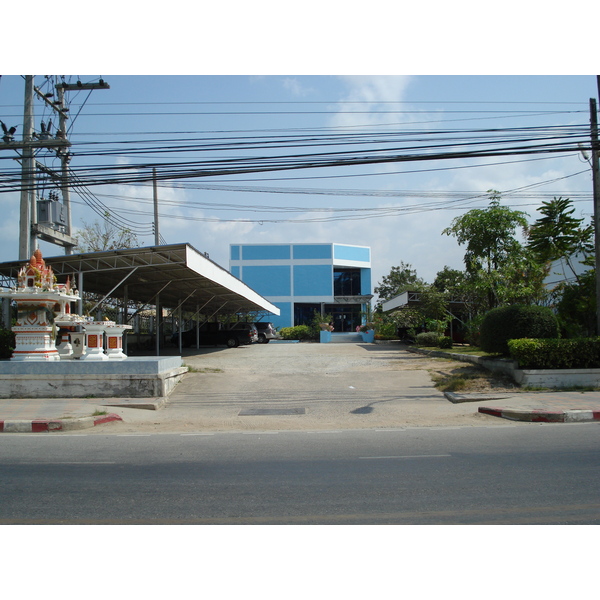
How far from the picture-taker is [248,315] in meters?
50.6

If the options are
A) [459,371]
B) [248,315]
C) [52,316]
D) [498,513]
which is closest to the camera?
[498,513]

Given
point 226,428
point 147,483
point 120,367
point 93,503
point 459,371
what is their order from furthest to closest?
1. point 459,371
2. point 120,367
3. point 226,428
4. point 147,483
5. point 93,503

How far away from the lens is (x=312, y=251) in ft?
178

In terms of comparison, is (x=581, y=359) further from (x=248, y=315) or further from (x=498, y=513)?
(x=248, y=315)

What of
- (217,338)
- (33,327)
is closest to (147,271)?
(33,327)

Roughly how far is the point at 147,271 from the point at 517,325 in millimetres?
13235

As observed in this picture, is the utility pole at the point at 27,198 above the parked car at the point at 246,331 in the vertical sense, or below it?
above

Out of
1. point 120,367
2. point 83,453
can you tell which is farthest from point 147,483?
point 120,367

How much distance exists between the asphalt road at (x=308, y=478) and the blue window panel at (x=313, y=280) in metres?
45.2

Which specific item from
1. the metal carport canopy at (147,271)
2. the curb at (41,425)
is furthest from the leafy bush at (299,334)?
the curb at (41,425)

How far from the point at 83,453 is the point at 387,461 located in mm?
4534

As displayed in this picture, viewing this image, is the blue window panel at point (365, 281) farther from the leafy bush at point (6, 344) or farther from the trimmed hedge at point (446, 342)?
the leafy bush at point (6, 344)

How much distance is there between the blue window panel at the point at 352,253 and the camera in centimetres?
5497

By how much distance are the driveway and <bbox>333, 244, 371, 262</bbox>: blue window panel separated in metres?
36.7
